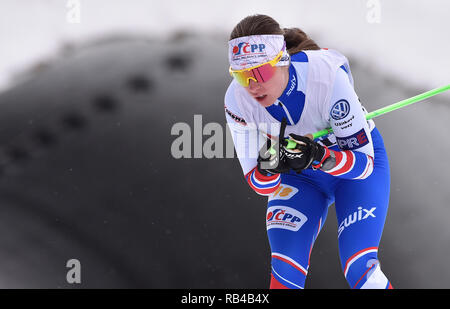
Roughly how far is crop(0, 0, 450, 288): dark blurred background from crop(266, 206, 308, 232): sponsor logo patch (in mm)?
1820

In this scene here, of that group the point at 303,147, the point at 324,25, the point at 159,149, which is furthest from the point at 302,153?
the point at 324,25

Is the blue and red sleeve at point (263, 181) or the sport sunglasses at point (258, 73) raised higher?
the sport sunglasses at point (258, 73)

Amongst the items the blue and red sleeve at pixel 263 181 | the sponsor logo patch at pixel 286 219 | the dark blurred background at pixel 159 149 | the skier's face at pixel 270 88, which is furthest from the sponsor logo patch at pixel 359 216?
the dark blurred background at pixel 159 149

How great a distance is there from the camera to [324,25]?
13.8 feet

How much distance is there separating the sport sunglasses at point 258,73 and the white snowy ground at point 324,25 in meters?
2.38

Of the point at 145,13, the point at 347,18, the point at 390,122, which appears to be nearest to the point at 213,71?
the point at 145,13

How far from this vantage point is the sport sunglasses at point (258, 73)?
1861 millimetres

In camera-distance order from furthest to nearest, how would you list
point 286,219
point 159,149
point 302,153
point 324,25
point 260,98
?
point 324,25 → point 159,149 → point 286,219 → point 260,98 → point 302,153

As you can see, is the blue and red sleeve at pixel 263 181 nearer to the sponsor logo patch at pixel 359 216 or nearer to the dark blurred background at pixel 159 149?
the sponsor logo patch at pixel 359 216

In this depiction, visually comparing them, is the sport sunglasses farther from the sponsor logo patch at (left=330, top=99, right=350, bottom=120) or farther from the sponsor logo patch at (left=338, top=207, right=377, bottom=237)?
the sponsor logo patch at (left=338, top=207, right=377, bottom=237)

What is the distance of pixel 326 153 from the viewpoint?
1.90 m

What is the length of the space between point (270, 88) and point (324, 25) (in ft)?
8.11

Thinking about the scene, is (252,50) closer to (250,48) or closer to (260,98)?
(250,48)
